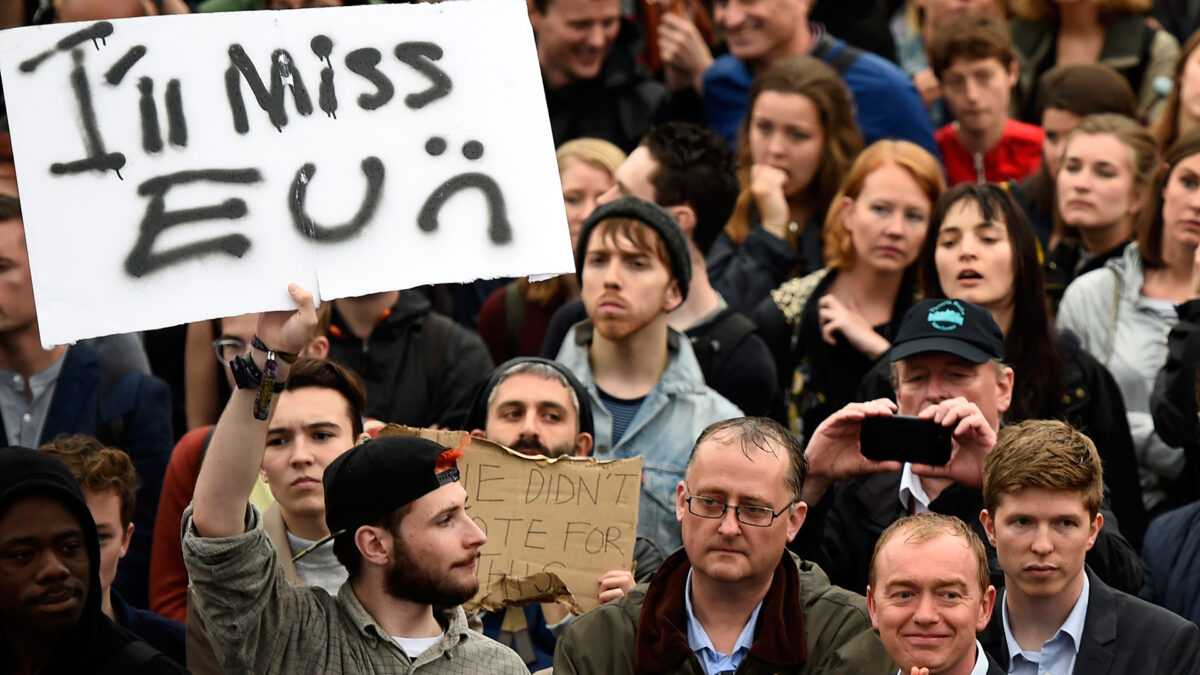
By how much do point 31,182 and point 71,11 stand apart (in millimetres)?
3822

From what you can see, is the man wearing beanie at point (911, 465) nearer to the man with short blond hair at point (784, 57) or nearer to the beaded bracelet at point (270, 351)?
the beaded bracelet at point (270, 351)

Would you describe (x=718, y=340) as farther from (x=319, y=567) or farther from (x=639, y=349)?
(x=319, y=567)

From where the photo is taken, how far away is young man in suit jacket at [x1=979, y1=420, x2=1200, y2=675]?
4.73 metres

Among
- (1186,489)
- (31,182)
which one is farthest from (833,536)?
(31,182)

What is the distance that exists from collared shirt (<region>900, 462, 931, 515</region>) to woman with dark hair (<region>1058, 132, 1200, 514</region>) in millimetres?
1573

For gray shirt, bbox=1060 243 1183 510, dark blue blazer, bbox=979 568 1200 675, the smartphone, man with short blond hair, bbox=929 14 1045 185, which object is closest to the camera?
dark blue blazer, bbox=979 568 1200 675

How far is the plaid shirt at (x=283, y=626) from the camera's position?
4.40 meters

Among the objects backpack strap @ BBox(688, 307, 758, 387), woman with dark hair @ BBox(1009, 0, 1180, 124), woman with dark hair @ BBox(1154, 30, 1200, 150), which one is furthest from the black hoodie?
woman with dark hair @ BBox(1009, 0, 1180, 124)

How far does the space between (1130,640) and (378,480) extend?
209 centimetres

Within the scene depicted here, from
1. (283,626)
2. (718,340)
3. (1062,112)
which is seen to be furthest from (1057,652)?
(1062,112)

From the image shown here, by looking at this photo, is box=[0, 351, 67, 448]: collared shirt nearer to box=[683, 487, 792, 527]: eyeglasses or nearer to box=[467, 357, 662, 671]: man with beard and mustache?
box=[467, 357, 662, 671]: man with beard and mustache

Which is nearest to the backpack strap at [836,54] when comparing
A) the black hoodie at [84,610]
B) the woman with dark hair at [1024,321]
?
the woman with dark hair at [1024,321]

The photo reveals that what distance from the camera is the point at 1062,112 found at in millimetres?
8539

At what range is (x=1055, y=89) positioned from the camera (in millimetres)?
8641
